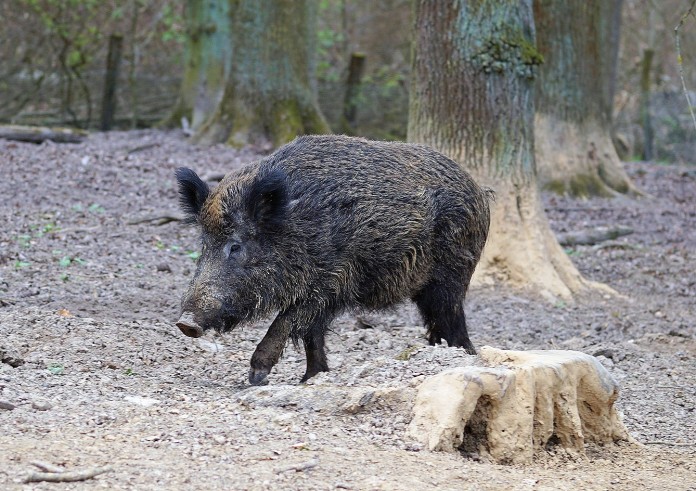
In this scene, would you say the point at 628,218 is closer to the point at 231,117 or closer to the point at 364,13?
the point at 231,117

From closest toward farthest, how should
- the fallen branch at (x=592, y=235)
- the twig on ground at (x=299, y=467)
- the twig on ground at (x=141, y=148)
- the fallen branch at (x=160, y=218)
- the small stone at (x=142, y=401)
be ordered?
the twig on ground at (x=299, y=467)
the small stone at (x=142, y=401)
the fallen branch at (x=160, y=218)
the fallen branch at (x=592, y=235)
the twig on ground at (x=141, y=148)

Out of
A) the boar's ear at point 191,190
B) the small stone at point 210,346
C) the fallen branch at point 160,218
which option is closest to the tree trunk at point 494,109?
the fallen branch at point 160,218

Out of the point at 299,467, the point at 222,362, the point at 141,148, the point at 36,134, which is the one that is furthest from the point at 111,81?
the point at 299,467

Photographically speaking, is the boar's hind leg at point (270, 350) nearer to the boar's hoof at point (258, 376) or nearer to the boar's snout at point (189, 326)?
the boar's hoof at point (258, 376)

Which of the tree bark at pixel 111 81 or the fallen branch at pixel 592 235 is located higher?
the tree bark at pixel 111 81

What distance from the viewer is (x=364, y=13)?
2978 cm

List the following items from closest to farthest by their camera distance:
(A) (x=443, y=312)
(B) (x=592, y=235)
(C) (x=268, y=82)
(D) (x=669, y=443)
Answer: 1. (D) (x=669, y=443)
2. (A) (x=443, y=312)
3. (B) (x=592, y=235)
4. (C) (x=268, y=82)

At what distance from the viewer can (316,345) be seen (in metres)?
6.46

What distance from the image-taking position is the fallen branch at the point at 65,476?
3.87 m

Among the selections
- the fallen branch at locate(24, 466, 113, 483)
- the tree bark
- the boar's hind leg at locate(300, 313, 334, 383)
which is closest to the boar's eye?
the boar's hind leg at locate(300, 313, 334, 383)

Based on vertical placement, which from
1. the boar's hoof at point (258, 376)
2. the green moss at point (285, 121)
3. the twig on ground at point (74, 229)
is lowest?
the boar's hoof at point (258, 376)

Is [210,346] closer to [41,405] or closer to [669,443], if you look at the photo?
[41,405]

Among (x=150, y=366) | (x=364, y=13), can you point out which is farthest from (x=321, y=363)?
(x=364, y=13)

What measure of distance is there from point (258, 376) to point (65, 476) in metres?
2.27
